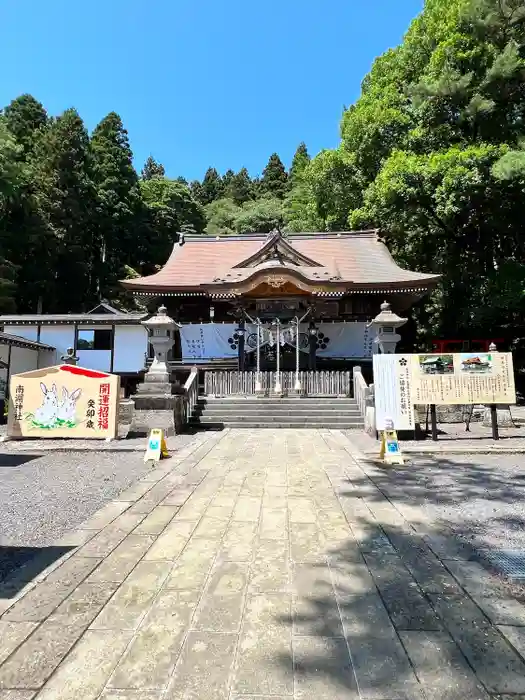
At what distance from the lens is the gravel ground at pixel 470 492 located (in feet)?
11.9

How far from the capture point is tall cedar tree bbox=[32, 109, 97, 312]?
91.6 feet

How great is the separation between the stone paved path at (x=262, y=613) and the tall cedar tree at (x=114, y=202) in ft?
104

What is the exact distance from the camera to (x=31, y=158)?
3012cm

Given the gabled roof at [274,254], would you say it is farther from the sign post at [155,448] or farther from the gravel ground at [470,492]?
the gravel ground at [470,492]

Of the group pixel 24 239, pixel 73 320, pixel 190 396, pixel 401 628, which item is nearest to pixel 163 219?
pixel 24 239

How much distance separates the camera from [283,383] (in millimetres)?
13289

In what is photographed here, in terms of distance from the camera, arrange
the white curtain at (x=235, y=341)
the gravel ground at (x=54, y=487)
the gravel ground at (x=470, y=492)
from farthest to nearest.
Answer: the white curtain at (x=235, y=341) < the gravel ground at (x=54, y=487) < the gravel ground at (x=470, y=492)

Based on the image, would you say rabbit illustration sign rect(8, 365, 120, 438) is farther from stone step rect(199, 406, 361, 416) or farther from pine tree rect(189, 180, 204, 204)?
pine tree rect(189, 180, 204, 204)

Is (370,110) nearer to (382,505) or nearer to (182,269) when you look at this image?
(182,269)

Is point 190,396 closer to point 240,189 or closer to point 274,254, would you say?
point 274,254

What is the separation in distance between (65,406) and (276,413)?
5259 millimetres

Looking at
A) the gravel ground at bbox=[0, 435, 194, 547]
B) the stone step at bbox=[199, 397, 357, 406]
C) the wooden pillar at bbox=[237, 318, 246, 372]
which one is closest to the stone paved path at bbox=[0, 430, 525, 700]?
the gravel ground at bbox=[0, 435, 194, 547]

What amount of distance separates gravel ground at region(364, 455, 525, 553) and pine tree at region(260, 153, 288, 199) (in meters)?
50.8

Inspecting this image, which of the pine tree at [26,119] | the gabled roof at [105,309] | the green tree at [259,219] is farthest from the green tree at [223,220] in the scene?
the gabled roof at [105,309]
